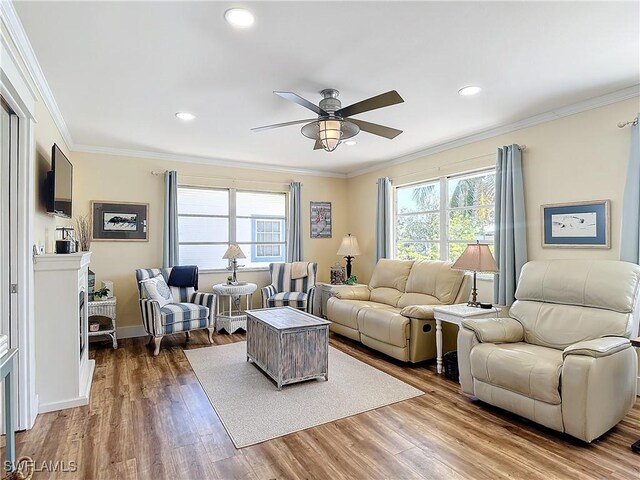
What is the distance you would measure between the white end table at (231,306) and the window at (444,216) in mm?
2434

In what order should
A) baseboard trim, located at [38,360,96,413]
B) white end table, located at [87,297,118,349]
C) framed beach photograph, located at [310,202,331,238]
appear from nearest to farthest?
baseboard trim, located at [38,360,96,413]
white end table, located at [87,297,118,349]
framed beach photograph, located at [310,202,331,238]

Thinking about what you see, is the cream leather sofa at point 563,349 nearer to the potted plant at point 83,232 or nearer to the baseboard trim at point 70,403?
the baseboard trim at point 70,403

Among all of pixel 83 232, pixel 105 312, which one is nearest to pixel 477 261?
pixel 105 312

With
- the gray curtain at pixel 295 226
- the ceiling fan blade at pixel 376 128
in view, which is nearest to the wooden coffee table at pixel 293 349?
the ceiling fan blade at pixel 376 128

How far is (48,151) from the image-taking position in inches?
129

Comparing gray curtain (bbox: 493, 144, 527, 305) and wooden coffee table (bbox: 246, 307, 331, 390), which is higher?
gray curtain (bbox: 493, 144, 527, 305)

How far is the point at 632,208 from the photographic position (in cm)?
296

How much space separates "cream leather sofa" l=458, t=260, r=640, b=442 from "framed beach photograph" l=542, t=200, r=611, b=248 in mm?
415

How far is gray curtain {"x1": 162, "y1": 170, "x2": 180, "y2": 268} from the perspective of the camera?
506 centimetres

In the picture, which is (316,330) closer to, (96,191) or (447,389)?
(447,389)

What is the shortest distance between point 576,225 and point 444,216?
5.50 ft

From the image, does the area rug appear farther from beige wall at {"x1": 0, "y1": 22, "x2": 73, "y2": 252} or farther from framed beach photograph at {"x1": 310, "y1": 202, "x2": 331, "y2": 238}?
framed beach photograph at {"x1": 310, "y1": 202, "x2": 331, "y2": 238}

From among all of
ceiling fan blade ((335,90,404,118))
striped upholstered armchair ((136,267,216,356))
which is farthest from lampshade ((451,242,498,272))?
striped upholstered armchair ((136,267,216,356))

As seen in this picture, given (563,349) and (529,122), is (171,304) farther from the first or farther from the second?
(529,122)
